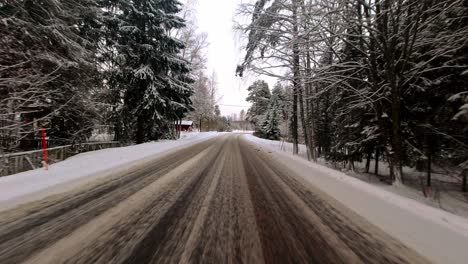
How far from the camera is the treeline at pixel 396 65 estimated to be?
638 cm

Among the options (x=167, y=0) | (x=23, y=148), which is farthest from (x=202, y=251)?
Answer: (x=167, y=0)

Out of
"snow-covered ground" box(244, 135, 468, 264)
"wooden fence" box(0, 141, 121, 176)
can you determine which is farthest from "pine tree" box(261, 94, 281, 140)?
"snow-covered ground" box(244, 135, 468, 264)

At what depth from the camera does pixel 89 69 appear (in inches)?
408

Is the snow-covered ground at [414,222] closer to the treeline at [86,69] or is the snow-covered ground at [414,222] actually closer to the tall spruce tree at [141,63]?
the treeline at [86,69]

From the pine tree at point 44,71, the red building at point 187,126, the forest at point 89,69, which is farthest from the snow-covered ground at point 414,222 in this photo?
the red building at point 187,126

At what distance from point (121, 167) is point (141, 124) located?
1189 cm

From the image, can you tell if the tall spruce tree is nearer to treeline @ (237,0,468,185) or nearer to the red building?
treeline @ (237,0,468,185)

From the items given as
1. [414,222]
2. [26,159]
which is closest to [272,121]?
[26,159]

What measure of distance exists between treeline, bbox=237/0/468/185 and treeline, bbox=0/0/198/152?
6.98 metres

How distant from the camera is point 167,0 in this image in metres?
20.0

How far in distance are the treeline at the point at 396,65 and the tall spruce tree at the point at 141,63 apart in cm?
992

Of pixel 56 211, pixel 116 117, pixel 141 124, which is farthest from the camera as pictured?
pixel 141 124

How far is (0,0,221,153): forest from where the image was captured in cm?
752

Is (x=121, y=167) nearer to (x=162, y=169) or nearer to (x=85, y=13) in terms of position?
(x=162, y=169)
